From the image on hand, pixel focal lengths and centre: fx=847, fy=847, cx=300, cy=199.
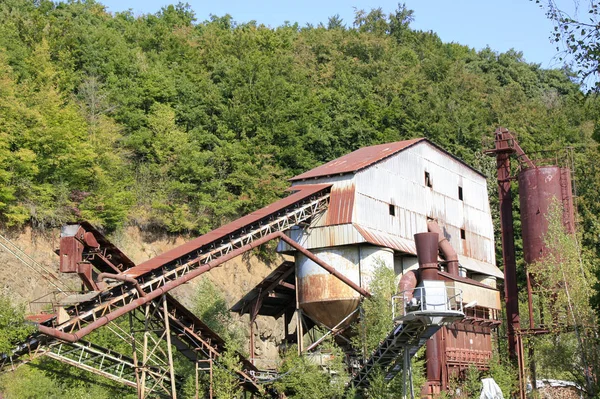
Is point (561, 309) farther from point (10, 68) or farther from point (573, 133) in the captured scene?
point (573, 133)

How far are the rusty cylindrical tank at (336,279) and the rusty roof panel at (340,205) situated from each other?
4.06 ft

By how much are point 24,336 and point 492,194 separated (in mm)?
45970

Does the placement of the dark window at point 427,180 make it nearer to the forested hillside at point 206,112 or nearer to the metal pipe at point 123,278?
the forested hillside at point 206,112

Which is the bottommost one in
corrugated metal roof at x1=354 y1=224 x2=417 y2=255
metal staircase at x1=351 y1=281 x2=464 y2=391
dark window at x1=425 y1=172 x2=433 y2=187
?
metal staircase at x1=351 y1=281 x2=464 y2=391

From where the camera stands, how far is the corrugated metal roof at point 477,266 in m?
45.7

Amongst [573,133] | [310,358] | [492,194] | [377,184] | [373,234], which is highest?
[573,133]

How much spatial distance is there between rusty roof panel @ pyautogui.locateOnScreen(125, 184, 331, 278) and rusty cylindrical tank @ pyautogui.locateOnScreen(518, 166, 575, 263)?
11.3 metres

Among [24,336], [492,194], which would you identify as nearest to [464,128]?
[492,194]

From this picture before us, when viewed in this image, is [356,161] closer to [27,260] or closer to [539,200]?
[539,200]

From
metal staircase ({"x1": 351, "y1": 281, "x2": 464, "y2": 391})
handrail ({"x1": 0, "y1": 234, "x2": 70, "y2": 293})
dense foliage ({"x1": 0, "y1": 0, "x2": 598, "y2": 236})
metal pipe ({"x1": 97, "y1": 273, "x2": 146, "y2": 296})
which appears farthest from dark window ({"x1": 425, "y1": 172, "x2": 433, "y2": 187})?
handrail ({"x1": 0, "y1": 234, "x2": 70, "y2": 293})

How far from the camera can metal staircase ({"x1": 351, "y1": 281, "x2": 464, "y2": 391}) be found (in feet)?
90.7

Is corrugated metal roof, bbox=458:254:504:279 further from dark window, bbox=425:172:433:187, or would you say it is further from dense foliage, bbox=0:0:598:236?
dense foliage, bbox=0:0:598:236

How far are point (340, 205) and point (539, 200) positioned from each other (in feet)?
37.6

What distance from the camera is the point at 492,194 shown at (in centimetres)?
6894
